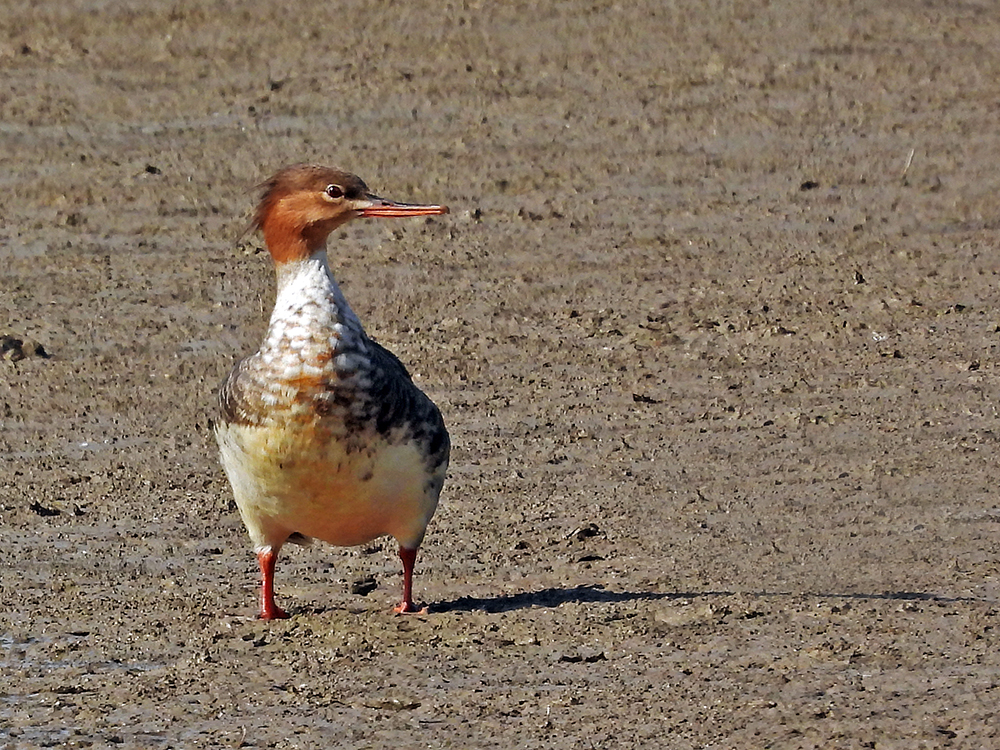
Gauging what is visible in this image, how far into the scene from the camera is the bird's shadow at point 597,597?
7348mm

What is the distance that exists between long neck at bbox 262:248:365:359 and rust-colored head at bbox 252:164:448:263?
11 cm

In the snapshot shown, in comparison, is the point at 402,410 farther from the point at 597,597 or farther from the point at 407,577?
the point at 597,597

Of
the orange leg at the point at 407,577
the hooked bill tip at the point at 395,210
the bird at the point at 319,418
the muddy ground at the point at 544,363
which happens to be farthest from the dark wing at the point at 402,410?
the muddy ground at the point at 544,363

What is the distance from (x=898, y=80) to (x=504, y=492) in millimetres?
6623

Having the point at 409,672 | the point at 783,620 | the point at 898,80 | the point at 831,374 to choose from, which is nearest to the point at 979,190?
the point at 898,80

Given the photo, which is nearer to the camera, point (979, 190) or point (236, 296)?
point (236, 296)

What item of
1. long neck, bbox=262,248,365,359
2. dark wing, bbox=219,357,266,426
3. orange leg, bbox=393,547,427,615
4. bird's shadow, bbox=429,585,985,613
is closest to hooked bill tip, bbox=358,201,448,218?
long neck, bbox=262,248,365,359

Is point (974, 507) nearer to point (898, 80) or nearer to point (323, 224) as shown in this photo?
point (323, 224)

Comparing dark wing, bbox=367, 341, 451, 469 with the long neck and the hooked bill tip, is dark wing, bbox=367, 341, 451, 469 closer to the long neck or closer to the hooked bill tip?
the long neck

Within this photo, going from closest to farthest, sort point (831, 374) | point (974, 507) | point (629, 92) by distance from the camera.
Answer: point (974, 507) → point (831, 374) → point (629, 92)

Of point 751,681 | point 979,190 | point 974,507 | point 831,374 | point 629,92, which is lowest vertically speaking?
point 751,681

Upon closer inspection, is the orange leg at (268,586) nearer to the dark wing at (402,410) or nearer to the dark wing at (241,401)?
the dark wing at (241,401)

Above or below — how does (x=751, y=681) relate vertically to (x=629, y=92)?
below

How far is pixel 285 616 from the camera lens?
24.1ft
